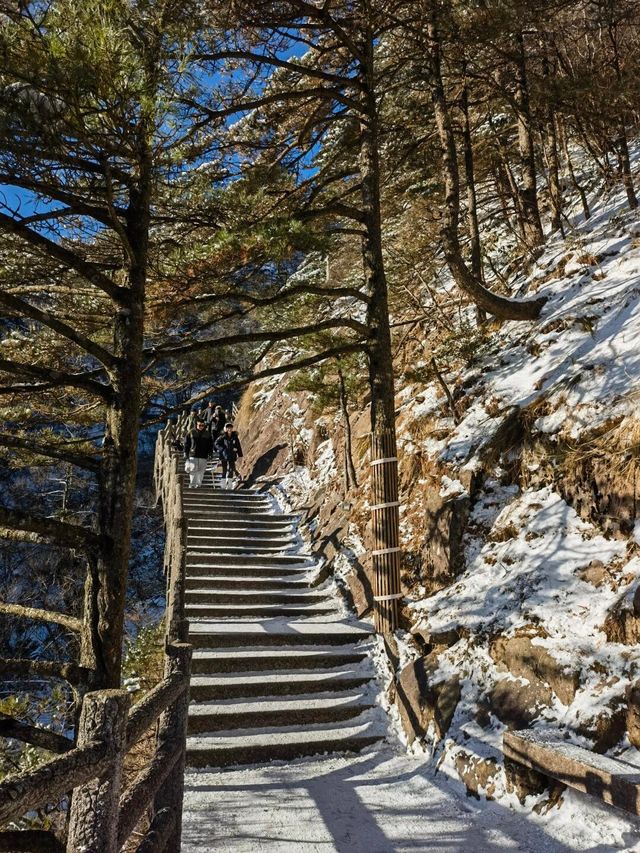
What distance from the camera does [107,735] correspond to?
2.14m

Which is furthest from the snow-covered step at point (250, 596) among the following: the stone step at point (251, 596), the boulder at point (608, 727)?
the boulder at point (608, 727)

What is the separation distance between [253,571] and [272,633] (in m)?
1.99

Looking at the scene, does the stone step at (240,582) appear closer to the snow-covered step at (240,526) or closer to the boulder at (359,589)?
the boulder at (359,589)

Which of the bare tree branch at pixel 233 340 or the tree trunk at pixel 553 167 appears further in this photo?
the tree trunk at pixel 553 167

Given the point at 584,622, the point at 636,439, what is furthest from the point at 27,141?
the point at 584,622

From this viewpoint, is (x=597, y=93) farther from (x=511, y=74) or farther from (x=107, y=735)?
(x=107, y=735)

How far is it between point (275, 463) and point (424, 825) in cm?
1299

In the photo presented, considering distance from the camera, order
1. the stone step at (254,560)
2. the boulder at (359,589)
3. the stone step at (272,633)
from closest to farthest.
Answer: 1. the stone step at (272,633)
2. the boulder at (359,589)
3. the stone step at (254,560)

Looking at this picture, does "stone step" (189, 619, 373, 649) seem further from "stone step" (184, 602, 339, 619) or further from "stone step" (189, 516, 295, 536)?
"stone step" (189, 516, 295, 536)

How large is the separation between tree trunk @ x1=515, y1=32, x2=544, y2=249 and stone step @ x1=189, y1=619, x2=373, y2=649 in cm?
740

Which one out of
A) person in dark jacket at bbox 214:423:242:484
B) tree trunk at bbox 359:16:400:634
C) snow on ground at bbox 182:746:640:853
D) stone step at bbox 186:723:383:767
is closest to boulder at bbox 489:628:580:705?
snow on ground at bbox 182:746:640:853

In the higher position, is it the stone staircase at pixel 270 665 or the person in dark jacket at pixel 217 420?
the person in dark jacket at pixel 217 420

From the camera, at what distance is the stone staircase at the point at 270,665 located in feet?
17.0

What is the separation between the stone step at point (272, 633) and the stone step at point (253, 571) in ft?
3.95
